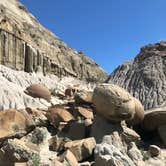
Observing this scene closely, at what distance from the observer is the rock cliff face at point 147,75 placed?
16.5 metres

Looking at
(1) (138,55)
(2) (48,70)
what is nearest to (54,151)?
(1) (138,55)

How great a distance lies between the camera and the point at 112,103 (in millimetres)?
9453

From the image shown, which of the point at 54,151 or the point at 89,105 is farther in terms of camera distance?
the point at 89,105

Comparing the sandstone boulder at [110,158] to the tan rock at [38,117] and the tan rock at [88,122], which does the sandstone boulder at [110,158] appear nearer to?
the tan rock at [88,122]

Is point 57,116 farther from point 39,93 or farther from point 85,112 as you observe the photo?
point 39,93

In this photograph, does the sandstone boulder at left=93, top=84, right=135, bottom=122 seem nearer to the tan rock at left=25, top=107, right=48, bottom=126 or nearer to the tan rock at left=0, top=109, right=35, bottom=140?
the tan rock at left=25, top=107, right=48, bottom=126

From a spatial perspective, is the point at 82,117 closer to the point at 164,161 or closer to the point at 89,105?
the point at 89,105

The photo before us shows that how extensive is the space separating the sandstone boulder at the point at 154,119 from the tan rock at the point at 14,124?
3418 mm

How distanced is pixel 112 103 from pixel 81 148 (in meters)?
1.63

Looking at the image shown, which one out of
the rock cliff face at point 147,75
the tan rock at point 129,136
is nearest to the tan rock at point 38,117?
the tan rock at point 129,136

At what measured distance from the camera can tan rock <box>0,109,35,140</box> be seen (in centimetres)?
888

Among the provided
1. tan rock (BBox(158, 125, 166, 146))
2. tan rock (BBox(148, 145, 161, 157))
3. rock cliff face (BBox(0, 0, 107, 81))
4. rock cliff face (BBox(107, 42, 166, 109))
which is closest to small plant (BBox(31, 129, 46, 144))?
tan rock (BBox(148, 145, 161, 157))

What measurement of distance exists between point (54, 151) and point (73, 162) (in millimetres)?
1256

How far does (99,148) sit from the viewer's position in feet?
25.6
